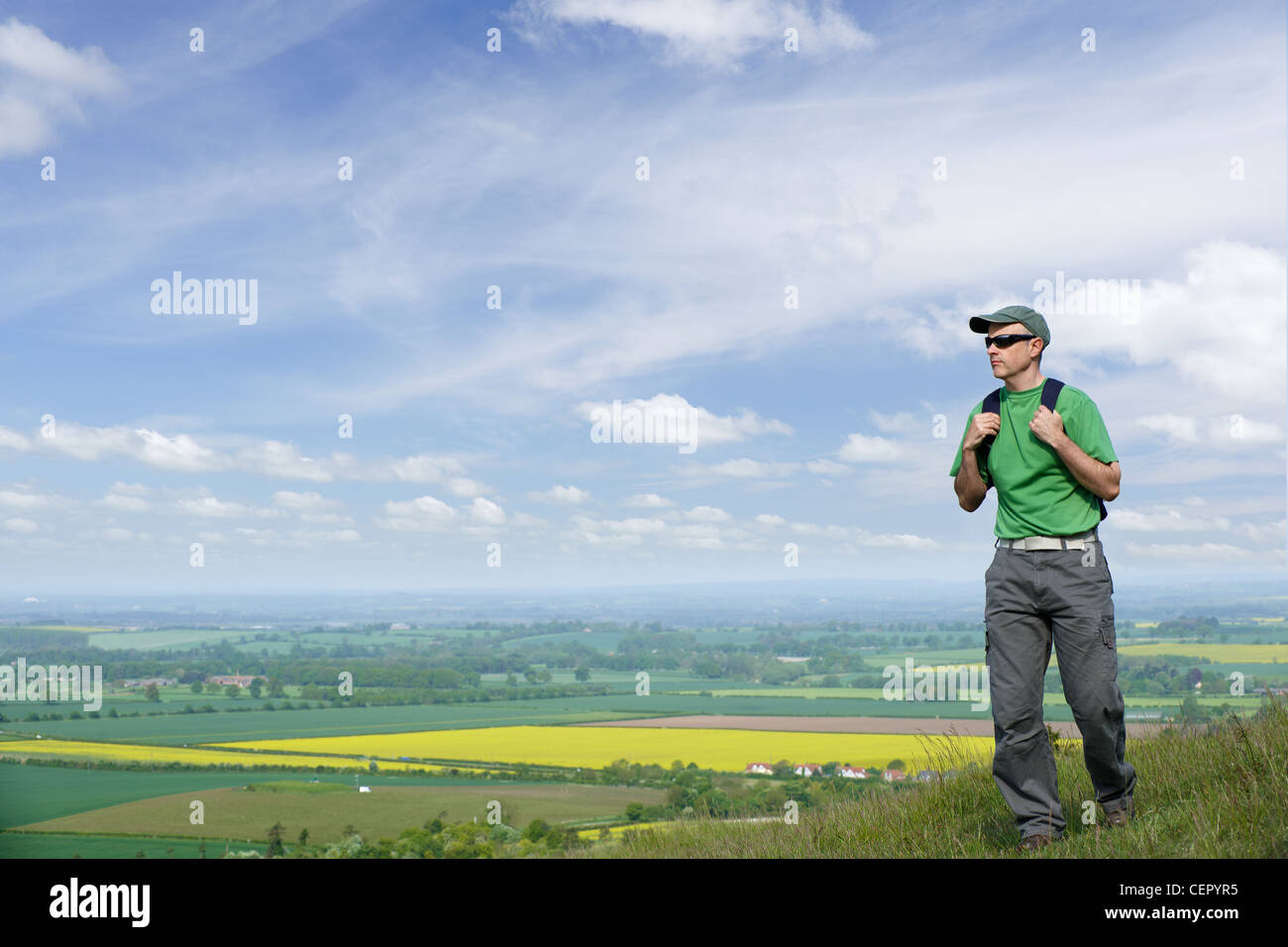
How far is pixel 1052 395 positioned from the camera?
4.54 meters

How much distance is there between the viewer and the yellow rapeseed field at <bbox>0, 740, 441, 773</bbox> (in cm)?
3934

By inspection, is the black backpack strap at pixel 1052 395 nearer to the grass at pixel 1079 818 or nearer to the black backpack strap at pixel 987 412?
the black backpack strap at pixel 987 412

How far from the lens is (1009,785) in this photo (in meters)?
4.62

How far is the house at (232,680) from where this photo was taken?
6406cm

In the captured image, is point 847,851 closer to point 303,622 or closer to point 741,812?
point 741,812

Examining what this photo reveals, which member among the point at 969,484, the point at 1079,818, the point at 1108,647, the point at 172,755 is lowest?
the point at 172,755

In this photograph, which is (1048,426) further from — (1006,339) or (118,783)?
(118,783)

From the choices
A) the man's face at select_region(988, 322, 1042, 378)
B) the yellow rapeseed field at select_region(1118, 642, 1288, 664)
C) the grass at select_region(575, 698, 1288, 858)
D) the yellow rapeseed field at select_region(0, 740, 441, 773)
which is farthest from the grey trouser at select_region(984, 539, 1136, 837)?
the yellow rapeseed field at select_region(1118, 642, 1288, 664)

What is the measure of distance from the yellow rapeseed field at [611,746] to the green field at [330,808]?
3.73 meters

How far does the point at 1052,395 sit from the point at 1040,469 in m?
0.36

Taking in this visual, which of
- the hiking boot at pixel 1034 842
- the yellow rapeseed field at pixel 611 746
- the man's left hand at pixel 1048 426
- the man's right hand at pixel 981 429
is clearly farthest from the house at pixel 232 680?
the man's left hand at pixel 1048 426

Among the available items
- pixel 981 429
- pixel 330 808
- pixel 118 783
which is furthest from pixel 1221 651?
pixel 981 429

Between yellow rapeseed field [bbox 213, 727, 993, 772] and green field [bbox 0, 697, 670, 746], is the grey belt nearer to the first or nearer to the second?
yellow rapeseed field [bbox 213, 727, 993, 772]

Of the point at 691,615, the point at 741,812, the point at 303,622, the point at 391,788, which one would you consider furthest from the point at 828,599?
the point at 741,812
